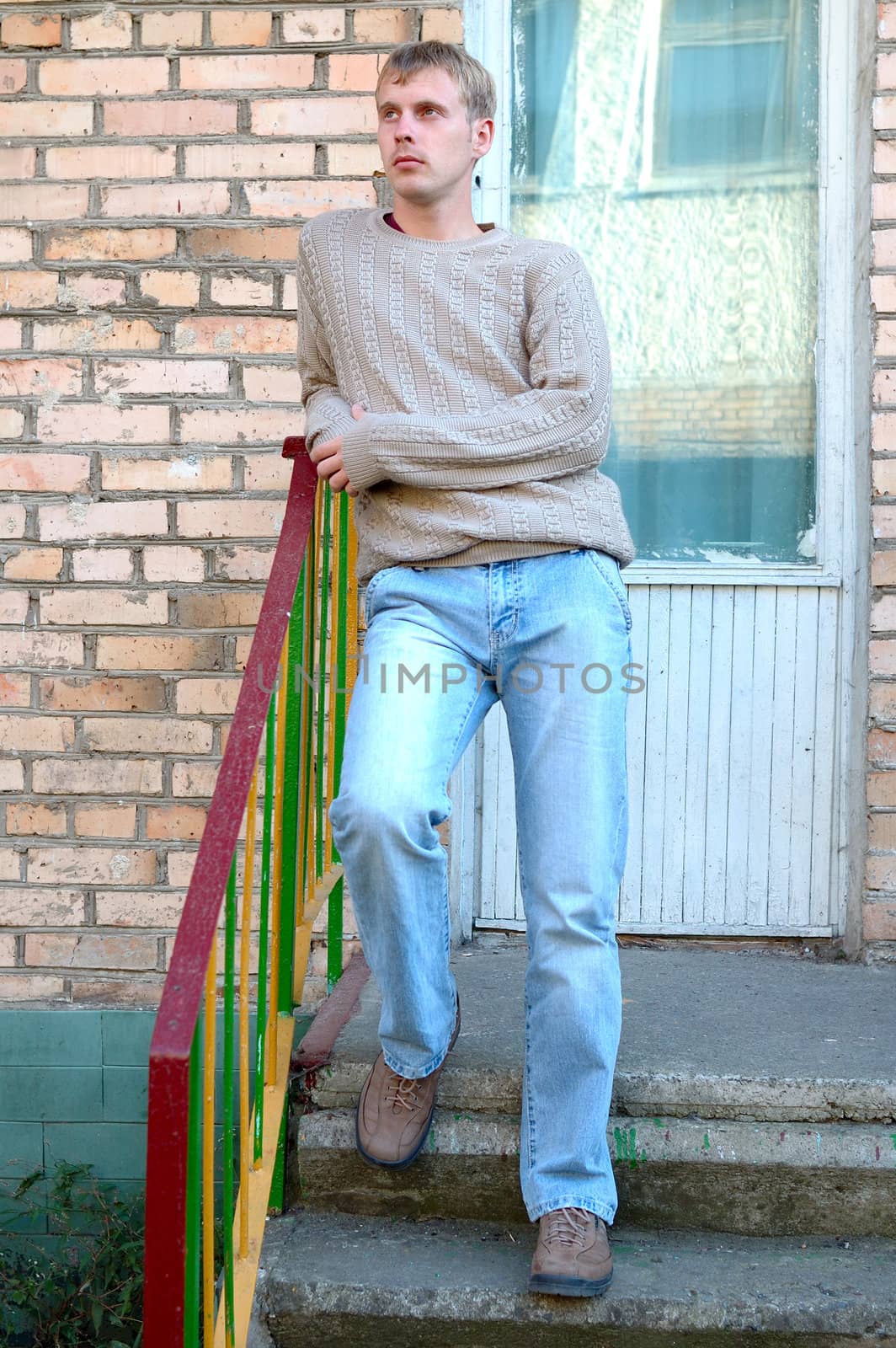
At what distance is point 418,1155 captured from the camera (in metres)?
2.14

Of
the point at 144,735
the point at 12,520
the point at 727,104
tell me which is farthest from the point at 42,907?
the point at 727,104

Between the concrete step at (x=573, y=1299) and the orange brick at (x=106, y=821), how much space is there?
1215 millimetres

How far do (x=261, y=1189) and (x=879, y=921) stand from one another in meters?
1.72

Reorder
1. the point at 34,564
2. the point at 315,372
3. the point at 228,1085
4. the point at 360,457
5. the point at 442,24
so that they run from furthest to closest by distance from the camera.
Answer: the point at 34,564 → the point at 442,24 → the point at 315,372 → the point at 360,457 → the point at 228,1085

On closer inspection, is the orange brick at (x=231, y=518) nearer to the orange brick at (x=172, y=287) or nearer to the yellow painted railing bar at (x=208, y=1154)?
the orange brick at (x=172, y=287)

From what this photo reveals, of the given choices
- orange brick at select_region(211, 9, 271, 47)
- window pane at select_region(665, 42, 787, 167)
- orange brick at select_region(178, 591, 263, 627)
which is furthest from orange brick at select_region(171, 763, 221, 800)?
window pane at select_region(665, 42, 787, 167)

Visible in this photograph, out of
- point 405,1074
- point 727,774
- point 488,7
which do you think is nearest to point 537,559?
point 405,1074

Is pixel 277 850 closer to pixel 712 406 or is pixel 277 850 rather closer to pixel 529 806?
pixel 529 806

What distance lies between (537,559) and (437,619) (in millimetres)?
187

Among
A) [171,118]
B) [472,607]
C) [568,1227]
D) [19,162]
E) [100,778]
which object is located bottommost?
[568,1227]

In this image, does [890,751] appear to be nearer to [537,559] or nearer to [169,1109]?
[537,559]

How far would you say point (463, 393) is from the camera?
6.67ft

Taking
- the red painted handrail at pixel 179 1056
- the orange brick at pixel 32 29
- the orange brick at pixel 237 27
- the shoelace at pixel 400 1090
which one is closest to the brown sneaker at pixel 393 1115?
the shoelace at pixel 400 1090

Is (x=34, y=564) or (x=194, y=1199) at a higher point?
(x=34, y=564)
